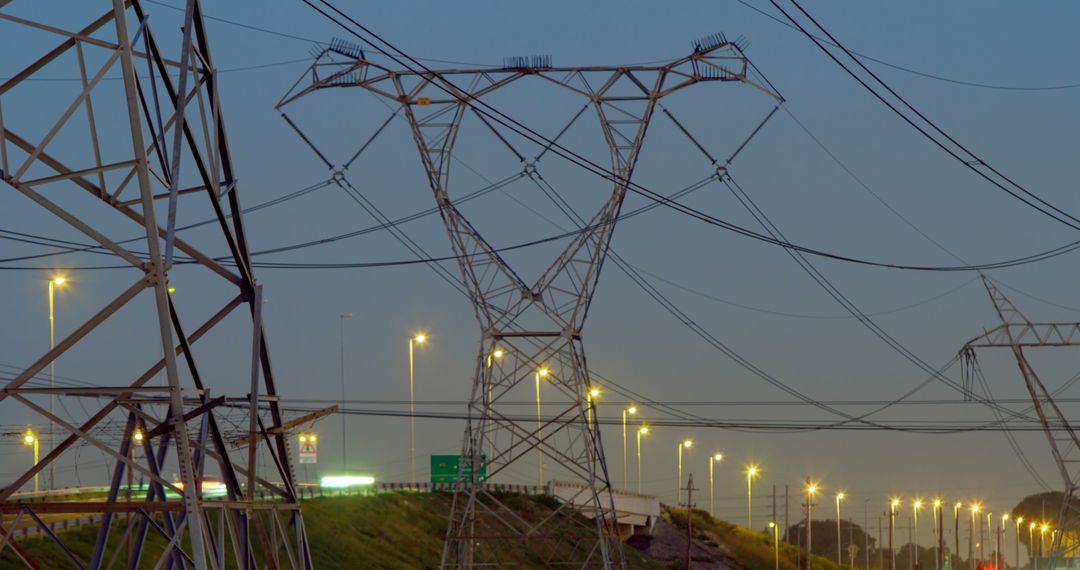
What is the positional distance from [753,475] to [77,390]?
106091 millimetres

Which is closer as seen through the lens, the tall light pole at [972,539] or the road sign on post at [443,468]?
the road sign on post at [443,468]

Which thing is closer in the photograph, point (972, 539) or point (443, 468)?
point (443, 468)

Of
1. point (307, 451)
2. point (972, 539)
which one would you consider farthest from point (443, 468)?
point (972, 539)

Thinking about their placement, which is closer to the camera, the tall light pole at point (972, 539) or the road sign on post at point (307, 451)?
the road sign on post at point (307, 451)

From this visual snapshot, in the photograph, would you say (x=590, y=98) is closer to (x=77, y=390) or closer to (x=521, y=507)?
(x=77, y=390)

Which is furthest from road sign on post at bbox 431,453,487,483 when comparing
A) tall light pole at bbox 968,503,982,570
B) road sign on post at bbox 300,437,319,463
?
tall light pole at bbox 968,503,982,570

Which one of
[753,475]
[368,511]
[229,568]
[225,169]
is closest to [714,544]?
[753,475]

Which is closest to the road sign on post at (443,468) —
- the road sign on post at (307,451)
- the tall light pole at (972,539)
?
the road sign on post at (307,451)

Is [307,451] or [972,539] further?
[972,539]

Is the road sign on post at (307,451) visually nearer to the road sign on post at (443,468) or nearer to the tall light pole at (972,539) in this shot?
the road sign on post at (443,468)

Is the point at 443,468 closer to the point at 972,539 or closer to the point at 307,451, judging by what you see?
the point at 307,451

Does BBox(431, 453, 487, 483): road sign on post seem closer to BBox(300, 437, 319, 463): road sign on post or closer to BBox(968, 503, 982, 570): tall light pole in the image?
BBox(300, 437, 319, 463): road sign on post

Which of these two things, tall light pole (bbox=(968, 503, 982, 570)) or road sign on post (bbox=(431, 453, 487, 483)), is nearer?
road sign on post (bbox=(431, 453, 487, 483))

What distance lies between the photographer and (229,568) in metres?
55.9
